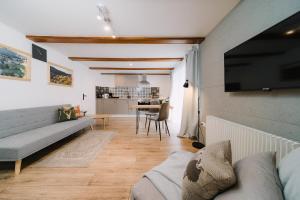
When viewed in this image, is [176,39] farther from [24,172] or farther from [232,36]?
[24,172]

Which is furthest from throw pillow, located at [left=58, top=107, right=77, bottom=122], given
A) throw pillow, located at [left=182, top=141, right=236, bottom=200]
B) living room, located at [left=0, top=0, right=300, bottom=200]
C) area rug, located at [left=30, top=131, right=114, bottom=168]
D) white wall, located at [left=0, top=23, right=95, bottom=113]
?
throw pillow, located at [left=182, top=141, right=236, bottom=200]

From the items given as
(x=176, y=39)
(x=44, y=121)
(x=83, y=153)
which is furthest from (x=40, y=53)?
(x=176, y=39)

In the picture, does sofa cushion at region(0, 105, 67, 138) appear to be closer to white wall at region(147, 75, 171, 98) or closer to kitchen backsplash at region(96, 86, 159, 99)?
kitchen backsplash at region(96, 86, 159, 99)

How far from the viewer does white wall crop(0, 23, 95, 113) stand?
8.64 ft

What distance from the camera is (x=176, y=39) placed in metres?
3.08

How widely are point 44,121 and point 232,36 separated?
13.0ft

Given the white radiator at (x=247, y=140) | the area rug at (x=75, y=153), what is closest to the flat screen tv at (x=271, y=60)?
the white radiator at (x=247, y=140)

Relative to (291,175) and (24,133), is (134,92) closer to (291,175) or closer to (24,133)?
(24,133)

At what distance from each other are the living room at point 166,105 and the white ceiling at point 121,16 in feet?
0.06

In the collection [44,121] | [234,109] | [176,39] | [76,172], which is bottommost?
[76,172]

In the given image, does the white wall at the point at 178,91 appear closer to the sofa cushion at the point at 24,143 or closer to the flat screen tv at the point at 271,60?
the flat screen tv at the point at 271,60

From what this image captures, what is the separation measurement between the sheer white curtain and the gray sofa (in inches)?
108

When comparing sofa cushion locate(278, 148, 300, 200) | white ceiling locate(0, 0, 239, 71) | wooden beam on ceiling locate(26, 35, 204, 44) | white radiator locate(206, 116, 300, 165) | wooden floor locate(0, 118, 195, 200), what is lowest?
wooden floor locate(0, 118, 195, 200)

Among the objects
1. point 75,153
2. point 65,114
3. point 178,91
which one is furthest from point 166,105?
point 65,114
